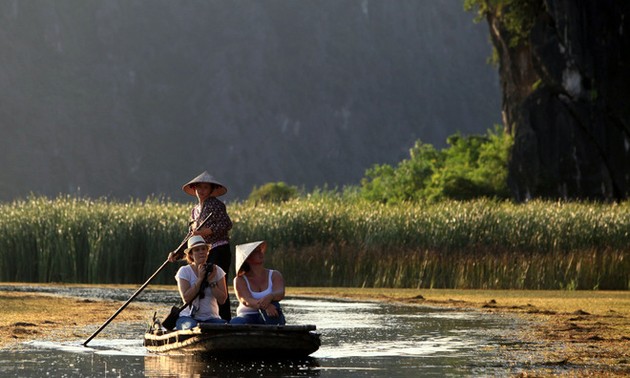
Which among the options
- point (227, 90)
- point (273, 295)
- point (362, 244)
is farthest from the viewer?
point (227, 90)

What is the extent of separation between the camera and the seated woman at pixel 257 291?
16797mm

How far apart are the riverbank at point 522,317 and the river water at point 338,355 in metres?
0.40

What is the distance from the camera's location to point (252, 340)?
1622 centimetres

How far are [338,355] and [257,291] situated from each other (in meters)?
1.32

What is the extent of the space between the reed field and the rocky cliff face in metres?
12.5

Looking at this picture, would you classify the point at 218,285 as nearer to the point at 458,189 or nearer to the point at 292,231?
the point at 292,231

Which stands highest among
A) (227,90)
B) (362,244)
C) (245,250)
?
(227,90)

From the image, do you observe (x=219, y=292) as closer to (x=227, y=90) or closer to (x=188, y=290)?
(x=188, y=290)

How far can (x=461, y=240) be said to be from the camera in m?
38.3

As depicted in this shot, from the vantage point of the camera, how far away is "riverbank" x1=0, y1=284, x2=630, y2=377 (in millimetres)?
16969

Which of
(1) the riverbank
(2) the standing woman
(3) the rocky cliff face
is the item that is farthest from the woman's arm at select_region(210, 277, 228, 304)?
(3) the rocky cliff face

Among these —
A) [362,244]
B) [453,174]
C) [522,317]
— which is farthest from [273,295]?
[453,174]

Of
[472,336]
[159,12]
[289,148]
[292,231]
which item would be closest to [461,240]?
[292,231]

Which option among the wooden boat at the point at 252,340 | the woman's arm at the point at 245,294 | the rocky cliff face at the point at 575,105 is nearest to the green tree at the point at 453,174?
the rocky cliff face at the point at 575,105
